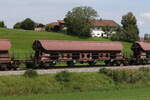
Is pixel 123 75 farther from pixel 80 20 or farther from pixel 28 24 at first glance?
pixel 28 24

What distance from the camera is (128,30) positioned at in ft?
366

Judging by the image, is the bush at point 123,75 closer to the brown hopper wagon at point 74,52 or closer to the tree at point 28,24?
the brown hopper wagon at point 74,52

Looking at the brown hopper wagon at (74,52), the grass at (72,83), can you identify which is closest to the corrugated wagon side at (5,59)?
the brown hopper wagon at (74,52)

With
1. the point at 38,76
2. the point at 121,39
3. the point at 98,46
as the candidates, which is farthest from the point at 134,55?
the point at 121,39

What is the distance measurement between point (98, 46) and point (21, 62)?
10.7m

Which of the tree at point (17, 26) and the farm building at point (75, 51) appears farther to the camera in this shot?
the tree at point (17, 26)

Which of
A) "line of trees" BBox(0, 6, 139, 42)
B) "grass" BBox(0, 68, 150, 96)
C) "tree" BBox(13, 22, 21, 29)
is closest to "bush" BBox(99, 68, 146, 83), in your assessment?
"grass" BBox(0, 68, 150, 96)

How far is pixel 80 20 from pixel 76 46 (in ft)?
242

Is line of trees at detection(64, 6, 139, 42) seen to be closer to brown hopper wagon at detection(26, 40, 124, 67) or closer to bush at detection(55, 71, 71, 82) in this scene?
brown hopper wagon at detection(26, 40, 124, 67)

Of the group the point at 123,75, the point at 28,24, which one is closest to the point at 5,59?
the point at 123,75

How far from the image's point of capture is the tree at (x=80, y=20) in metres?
109

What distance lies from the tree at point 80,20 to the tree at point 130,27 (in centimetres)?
1084

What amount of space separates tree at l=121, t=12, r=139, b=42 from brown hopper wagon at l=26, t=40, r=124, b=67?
6615 centimetres

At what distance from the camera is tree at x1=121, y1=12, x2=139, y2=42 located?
360ft
